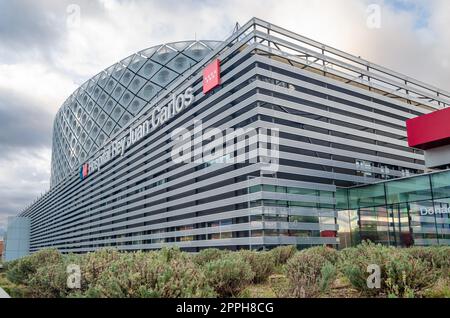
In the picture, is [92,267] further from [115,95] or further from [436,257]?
[115,95]

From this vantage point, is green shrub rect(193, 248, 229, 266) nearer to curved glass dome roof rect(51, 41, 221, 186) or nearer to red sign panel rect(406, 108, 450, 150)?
red sign panel rect(406, 108, 450, 150)

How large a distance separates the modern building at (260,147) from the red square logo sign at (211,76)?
153 millimetres

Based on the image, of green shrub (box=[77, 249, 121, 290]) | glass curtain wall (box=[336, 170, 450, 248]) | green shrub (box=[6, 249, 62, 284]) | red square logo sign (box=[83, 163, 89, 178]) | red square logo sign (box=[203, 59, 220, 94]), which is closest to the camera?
green shrub (box=[77, 249, 121, 290])

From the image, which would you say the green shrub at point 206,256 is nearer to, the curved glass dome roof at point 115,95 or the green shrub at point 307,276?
the green shrub at point 307,276

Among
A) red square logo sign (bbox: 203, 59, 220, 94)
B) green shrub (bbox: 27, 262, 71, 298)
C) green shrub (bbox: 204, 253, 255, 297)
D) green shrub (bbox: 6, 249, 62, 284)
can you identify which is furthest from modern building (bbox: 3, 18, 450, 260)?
green shrub (bbox: 204, 253, 255, 297)

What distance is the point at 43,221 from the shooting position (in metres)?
122

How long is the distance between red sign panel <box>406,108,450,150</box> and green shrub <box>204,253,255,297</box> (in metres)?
27.8

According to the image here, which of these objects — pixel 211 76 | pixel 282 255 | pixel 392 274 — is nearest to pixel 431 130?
pixel 282 255

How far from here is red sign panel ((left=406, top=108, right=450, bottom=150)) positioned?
31281mm

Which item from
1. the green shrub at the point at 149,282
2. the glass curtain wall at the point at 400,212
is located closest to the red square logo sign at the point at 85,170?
the glass curtain wall at the point at 400,212

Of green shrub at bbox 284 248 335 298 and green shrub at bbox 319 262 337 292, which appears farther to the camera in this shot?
green shrub at bbox 319 262 337 292

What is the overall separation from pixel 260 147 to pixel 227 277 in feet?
77.4

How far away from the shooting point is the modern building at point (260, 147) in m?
34.4
